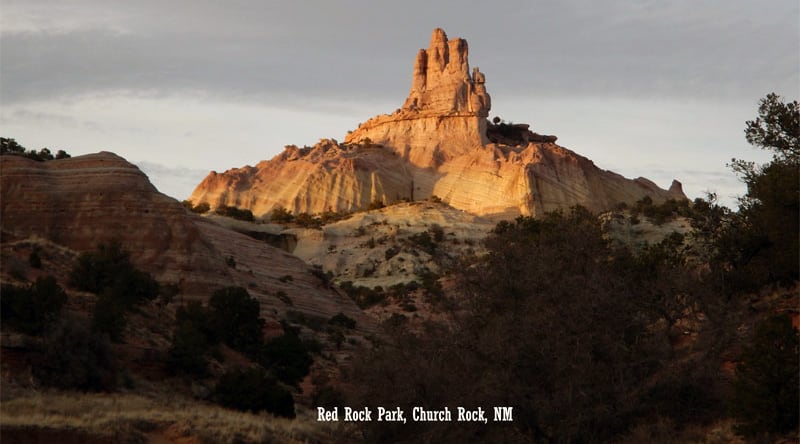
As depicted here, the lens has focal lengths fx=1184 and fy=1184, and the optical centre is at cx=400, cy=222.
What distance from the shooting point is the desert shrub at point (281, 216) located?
340ft

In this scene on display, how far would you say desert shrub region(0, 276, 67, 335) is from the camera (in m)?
27.4

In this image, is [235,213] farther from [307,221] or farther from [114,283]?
[114,283]

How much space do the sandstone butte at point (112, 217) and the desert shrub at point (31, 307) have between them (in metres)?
13.0

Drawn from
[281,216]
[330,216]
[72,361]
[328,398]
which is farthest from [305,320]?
[281,216]

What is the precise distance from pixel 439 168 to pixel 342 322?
6684cm

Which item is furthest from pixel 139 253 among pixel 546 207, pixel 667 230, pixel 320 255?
pixel 546 207

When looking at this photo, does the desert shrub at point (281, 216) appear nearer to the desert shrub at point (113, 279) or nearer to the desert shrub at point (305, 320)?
the desert shrub at point (305, 320)

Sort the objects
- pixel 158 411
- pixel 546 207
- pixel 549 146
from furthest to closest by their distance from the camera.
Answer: pixel 549 146, pixel 546 207, pixel 158 411

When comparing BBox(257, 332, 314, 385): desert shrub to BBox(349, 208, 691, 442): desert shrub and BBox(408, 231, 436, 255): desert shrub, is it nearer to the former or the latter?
BBox(349, 208, 691, 442): desert shrub

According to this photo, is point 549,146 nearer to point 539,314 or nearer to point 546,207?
point 546,207

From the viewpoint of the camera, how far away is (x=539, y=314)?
29719 millimetres

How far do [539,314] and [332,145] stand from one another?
94.7 metres

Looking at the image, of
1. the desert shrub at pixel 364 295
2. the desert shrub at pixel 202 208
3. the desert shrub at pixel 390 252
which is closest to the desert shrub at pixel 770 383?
the desert shrub at pixel 364 295

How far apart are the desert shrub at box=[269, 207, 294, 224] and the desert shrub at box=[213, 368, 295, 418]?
72.7 m
